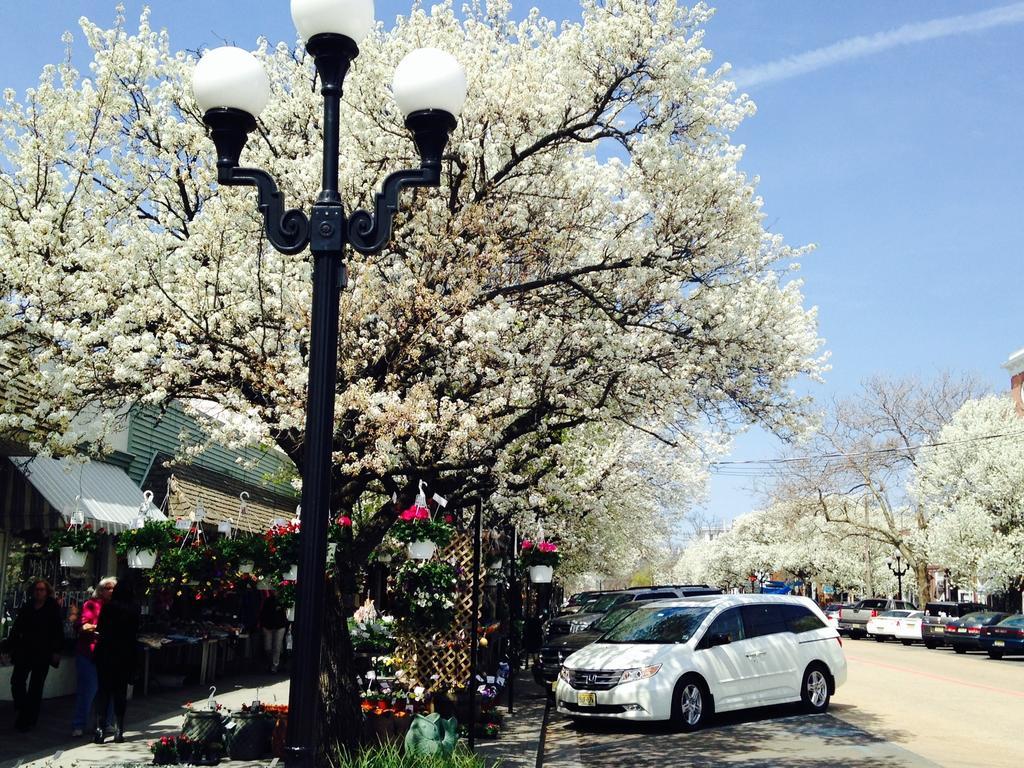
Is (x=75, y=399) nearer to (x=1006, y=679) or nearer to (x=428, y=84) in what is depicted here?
(x=428, y=84)

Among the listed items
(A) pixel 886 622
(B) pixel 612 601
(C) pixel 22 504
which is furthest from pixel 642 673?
(A) pixel 886 622

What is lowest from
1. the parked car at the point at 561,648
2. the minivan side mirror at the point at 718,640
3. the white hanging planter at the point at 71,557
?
the parked car at the point at 561,648

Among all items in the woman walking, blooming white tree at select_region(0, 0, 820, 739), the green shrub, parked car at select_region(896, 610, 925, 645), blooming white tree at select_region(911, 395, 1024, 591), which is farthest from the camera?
blooming white tree at select_region(911, 395, 1024, 591)

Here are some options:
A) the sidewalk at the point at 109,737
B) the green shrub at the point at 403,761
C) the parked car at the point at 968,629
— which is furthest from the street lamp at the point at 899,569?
the green shrub at the point at 403,761

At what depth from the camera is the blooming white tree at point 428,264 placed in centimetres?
963

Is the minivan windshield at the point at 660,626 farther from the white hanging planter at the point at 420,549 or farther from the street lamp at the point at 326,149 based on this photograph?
the street lamp at the point at 326,149

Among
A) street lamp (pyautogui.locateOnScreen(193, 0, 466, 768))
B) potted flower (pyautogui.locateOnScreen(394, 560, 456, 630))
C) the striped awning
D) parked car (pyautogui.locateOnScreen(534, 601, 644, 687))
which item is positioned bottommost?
parked car (pyautogui.locateOnScreen(534, 601, 644, 687))

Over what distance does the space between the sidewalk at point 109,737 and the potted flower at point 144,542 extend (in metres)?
2.11

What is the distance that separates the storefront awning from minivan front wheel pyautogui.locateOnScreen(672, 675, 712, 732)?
8707mm

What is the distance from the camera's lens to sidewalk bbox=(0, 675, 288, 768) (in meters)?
9.97

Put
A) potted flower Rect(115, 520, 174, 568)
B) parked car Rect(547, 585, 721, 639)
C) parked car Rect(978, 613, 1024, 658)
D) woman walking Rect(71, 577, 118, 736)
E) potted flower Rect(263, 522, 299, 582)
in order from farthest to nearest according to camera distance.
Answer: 1. parked car Rect(978, 613, 1024, 658)
2. parked car Rect(547, 585, 721, 639)
3. potted flower Rect(115, 520, 174, 568)
4. woman walking Rect(71, 577, 118, 736)
5. potted flower Rect(263, 522, 299, 582)

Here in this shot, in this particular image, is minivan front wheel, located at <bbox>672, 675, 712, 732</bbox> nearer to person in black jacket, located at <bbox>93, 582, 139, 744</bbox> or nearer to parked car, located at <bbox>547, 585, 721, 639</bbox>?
person in black jacket, located at <bbox>93, 582, 139, 744</bbox>

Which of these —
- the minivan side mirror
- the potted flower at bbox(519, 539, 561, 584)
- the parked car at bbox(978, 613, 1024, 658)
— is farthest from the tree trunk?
the minivan side mirror

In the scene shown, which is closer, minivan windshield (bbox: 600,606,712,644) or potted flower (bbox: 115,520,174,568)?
minivan windshield (bbox: 600,606,712,644)
